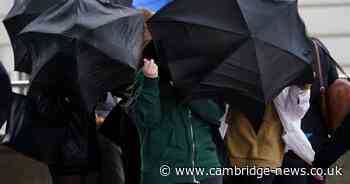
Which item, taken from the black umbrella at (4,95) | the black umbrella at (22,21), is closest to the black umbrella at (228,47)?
the black umbrella at (22,21)

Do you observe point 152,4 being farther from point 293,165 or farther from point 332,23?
point 332,23

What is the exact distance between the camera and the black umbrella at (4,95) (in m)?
5.36

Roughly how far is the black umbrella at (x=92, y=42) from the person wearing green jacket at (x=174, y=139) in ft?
0.55

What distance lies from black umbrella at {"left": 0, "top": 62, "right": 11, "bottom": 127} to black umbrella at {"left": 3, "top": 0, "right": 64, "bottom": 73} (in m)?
0.11

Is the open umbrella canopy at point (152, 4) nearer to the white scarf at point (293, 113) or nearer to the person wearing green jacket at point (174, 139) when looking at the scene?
the person wearing green jacket at point (174, 139)

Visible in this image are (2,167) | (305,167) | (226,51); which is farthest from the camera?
(2,167)

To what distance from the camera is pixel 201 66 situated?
16.1 feet

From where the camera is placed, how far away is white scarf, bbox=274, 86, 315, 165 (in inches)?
213

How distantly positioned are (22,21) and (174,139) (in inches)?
53.0

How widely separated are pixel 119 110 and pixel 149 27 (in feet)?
2.57

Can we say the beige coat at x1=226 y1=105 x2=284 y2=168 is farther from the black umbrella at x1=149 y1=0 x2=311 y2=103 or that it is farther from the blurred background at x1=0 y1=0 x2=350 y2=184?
the blurred background at x1=0 y1=0 x2=350 y2=184

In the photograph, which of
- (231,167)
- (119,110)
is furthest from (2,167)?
(231,167)

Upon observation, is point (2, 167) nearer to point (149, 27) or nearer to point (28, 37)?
point (28, 37)

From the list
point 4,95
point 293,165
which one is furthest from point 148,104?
point 293,165
